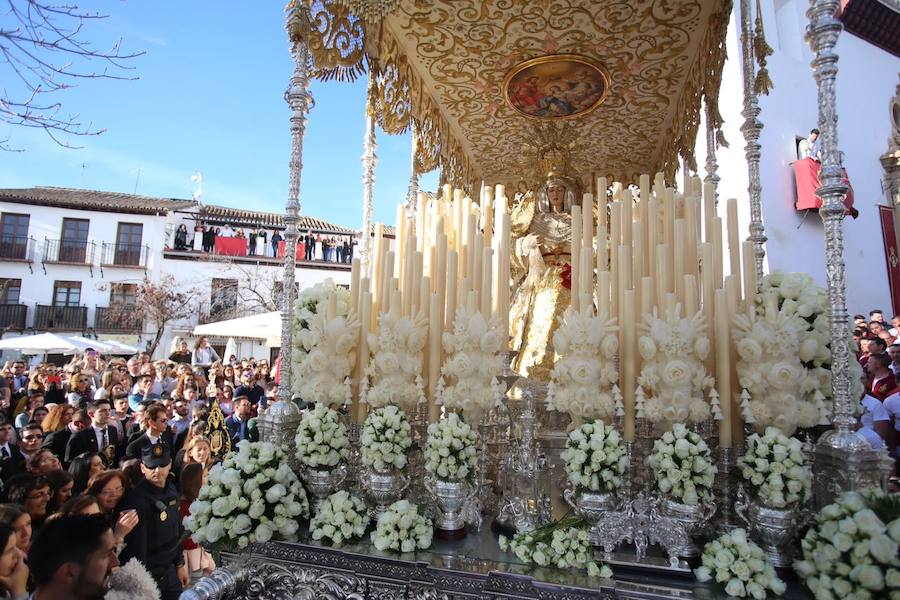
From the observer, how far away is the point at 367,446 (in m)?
2.98

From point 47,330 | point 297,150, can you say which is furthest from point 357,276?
point 47,330

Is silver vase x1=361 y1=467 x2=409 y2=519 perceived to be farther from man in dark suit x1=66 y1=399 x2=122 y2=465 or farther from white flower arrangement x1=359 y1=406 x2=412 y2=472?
man in dark suit x1=66 y1=399 x2=122 y2=465

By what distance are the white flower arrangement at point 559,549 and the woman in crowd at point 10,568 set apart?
2.45m

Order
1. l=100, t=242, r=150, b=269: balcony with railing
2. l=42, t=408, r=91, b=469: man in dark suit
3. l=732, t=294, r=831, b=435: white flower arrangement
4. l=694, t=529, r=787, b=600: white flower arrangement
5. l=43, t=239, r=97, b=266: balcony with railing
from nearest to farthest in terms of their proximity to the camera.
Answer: l=694, t=529, r=787, b=600: white flower arrangement
l=732, t=294, r=831, b=435: white flower arrangement
l=42, t=408, r=91, b=469: man in dark suit
l=43, t=239, r=97, b=266: balcony with railing
l=100, t=242, r=150, b=269: balcony with railing

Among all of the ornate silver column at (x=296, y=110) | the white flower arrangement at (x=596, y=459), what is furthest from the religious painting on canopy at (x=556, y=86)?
the white flower arrangement at (x=596, y=459)

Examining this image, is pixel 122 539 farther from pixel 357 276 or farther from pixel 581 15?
pixel 581 15

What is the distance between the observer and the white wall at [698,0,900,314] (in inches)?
440

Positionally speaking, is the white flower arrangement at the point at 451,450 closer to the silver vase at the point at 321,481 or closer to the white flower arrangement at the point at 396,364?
the white flower arrangement at the point at 396,364

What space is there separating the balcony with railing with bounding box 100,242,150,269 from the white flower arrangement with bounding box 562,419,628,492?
27.5 metres

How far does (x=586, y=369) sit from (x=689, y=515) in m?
0.85

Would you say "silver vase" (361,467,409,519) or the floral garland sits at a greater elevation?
the floral garland

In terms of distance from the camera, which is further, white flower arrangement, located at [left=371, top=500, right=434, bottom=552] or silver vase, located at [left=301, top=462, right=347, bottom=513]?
silver vase, located at [left=301, top=462, right=347, bottom=513]

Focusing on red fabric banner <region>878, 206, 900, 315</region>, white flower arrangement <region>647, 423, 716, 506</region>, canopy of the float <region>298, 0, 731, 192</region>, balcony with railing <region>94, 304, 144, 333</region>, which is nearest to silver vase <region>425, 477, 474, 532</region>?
white flower arrangement <region>647, 423, 716, 506</region>

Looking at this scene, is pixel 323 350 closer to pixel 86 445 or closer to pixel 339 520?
pixel 339 520
